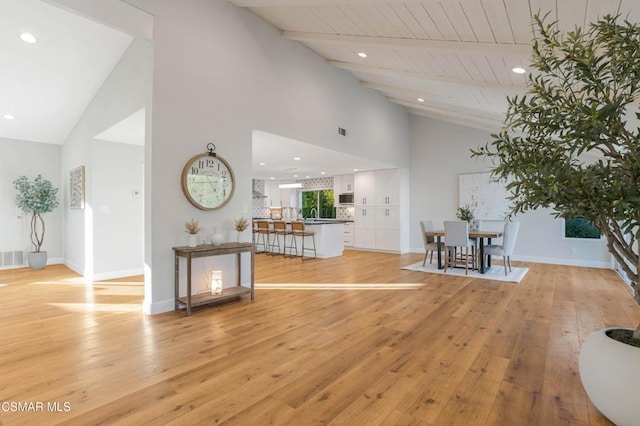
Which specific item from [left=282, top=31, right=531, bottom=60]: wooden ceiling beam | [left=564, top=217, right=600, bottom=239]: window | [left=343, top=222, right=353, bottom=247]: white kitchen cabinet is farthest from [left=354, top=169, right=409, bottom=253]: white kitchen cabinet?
[left=282, top=31, right=531, bottom=60]: wooden ceiling beam

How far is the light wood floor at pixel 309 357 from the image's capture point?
188 cm

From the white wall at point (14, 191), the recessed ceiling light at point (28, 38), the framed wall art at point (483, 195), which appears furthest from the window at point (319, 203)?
the recessed ceiling light at point (28, 38)

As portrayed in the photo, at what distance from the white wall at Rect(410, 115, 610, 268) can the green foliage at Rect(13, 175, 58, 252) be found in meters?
8.67

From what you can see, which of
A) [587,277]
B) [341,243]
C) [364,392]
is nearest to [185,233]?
[364,392]

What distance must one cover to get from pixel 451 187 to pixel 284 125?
5.46 metres

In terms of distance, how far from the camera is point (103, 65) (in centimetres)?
461

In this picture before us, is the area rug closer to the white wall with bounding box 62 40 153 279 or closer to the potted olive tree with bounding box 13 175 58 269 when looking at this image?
the white wall with bounding box 62 40 153 279

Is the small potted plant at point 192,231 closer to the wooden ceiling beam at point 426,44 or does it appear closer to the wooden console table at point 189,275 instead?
the wooden console table at point 189,275

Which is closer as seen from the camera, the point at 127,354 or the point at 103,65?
the point at 127,354

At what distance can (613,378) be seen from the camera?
5.48ft

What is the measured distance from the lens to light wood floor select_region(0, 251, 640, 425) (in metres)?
1.88

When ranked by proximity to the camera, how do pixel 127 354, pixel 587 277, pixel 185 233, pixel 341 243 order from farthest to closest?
pixel 341 243 → pixel 587 277 → pixel 185 233 → pixel 127 354

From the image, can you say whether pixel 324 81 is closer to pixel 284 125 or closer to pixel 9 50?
pixel 284 125

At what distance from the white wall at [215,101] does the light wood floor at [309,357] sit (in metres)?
0.94
